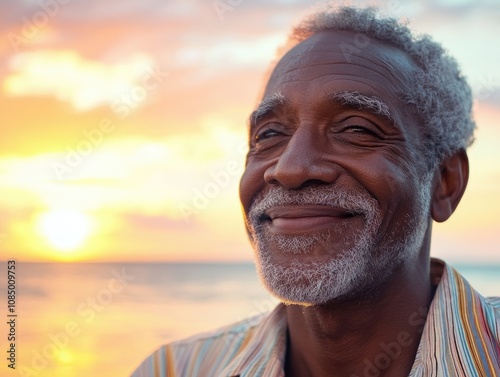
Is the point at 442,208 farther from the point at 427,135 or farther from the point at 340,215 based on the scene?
the point at 340,215

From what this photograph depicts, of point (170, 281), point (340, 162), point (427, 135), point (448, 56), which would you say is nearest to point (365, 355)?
point (340, 162)

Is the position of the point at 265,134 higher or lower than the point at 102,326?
lower

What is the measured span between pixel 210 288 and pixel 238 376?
69.9 feet

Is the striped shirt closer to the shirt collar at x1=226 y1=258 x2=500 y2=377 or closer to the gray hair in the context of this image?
the shirt collar at x1=226 y1=258 x2=500 y2=377

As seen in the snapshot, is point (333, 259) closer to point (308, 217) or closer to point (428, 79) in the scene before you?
point (308, 217)

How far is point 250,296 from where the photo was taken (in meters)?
21.0

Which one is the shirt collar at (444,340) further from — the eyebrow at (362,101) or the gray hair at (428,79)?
the eyebrow at (362,101)

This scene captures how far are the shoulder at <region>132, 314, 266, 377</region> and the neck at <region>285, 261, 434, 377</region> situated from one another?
41 centimetres

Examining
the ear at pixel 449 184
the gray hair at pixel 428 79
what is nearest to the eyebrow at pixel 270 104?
the gray hair at pixel 428 79

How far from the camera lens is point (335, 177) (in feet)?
8.06

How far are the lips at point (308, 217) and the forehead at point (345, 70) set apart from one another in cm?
46

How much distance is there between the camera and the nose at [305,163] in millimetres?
2424

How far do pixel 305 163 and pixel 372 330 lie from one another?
0.75 meters

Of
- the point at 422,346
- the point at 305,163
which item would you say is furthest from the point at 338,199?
the point at 422,346
